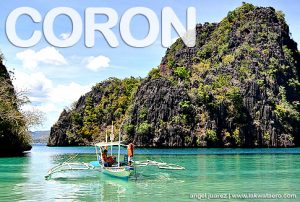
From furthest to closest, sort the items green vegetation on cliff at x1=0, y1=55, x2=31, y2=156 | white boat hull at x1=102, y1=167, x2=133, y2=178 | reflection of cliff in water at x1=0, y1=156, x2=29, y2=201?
green vegetation on cliff at x1=0, y1=55, x2=31, y2=156, white boat hull at x1=102, y1=167, x2=133, y2=178, reflection of cliff in water at x1=0, y1=156, x2=29, y2=201

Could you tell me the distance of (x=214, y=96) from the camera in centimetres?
12938

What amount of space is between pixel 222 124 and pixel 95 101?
63.4 meters

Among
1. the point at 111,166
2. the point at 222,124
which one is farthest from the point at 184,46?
the point at 111,166

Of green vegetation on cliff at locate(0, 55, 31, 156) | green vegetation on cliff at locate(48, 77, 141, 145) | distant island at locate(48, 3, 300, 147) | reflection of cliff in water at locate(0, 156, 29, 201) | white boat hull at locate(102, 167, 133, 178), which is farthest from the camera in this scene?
green vegetation on cliff at locate(48, 77, 141, 145)

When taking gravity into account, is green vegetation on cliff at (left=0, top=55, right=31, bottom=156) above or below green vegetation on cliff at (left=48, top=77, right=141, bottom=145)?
below

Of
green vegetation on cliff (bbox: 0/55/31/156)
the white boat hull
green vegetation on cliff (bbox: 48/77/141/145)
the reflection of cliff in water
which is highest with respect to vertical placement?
green vegetation on cliff (bbox: 48/77/141/145)

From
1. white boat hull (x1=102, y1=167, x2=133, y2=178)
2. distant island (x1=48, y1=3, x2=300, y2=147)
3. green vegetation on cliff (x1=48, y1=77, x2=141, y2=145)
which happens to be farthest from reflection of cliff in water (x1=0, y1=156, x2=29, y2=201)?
green vegetation on cliff (x1=48, y1=77, x2=141, y2=145)

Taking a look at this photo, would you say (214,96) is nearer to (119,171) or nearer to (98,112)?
(98,112)

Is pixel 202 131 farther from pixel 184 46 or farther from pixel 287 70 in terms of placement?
pixel 184 46

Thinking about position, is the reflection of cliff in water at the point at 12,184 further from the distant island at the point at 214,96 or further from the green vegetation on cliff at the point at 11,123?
the distant island at the point at 214,96

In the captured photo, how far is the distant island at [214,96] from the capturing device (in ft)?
406

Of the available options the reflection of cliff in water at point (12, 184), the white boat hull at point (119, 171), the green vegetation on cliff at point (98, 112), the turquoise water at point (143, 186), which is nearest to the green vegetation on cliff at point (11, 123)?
the reflection of cliff in water at point (12, 184)

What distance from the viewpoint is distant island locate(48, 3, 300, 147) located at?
124 meters

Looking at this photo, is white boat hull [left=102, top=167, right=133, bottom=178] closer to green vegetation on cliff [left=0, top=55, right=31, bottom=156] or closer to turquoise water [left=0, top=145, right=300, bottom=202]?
turquoise water [left=0, top=145, right=300, bottom=202]
